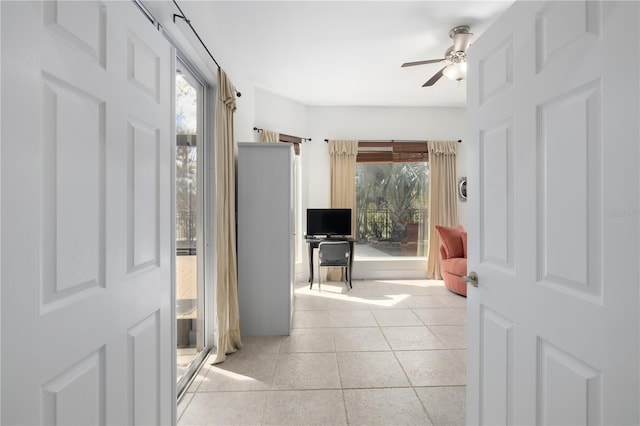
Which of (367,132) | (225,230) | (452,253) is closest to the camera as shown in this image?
(225,230)

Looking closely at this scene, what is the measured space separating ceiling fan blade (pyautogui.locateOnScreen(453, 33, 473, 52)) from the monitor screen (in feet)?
8.68

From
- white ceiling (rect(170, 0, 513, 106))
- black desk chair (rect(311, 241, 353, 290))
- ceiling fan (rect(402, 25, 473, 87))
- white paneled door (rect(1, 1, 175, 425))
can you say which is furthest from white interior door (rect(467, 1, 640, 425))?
black desk chair (rect(311, 241, 353, 290))

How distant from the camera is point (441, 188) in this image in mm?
5176

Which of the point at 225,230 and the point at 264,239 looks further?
the point at 264,239

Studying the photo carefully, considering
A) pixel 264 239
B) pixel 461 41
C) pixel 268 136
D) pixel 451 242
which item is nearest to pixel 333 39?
pixel 461 41

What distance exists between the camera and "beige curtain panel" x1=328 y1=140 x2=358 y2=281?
508 cm

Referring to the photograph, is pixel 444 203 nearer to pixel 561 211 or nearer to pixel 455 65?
pixel 455 65

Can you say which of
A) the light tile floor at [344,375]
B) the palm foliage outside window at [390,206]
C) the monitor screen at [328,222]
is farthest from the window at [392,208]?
the light tile floor at [344,375]

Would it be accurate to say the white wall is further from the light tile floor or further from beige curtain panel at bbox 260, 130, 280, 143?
the light tile floor

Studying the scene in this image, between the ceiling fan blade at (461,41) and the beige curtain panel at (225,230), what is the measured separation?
2228mm

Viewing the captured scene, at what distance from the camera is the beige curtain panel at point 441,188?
516cm

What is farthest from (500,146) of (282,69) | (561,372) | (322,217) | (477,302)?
(322,217)

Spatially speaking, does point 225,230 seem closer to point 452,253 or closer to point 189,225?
point 189,225

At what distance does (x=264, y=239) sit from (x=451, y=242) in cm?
310
